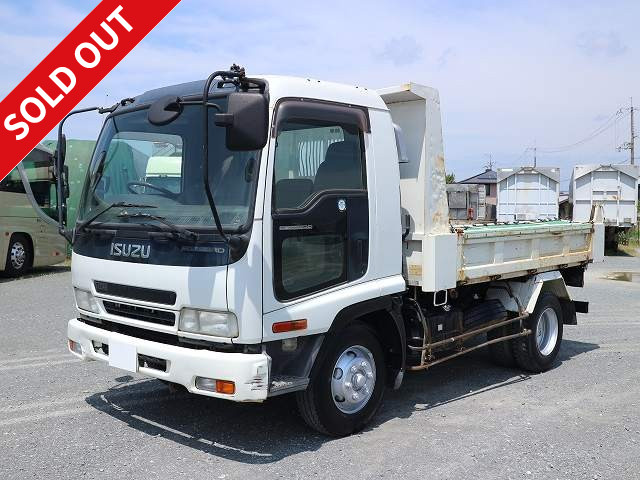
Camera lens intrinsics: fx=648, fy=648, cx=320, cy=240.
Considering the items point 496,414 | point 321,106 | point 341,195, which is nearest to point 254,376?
point 341,195

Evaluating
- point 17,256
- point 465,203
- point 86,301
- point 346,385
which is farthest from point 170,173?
point 17,256

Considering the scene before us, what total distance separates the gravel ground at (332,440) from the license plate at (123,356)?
590mm

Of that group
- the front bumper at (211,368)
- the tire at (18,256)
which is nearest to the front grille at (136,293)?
the front bumper at (211,368)

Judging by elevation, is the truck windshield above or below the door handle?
above

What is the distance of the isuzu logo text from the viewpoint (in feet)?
14.1

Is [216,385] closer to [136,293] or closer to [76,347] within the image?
[136,293]

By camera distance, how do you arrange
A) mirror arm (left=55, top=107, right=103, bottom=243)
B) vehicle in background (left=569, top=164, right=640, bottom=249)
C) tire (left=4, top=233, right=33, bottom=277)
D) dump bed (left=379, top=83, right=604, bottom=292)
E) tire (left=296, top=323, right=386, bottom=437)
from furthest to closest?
vehicle in background (left=569, top=164, right=640, bottom=249), tire (left=4, top=233, right=33, bottom=277), dump bed (left=379, top=83, right=604, bottom=292), mirror arm (left=55, top=107, right=103, bottom=243), tire (left=296, top=323, right=386, bottom=437)

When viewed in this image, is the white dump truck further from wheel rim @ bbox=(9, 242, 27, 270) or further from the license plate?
wheel rim @ bbox=(9, 242, 27, 270)

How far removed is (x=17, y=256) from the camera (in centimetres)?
1446

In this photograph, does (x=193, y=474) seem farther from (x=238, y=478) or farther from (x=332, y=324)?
(x=332, y=324)

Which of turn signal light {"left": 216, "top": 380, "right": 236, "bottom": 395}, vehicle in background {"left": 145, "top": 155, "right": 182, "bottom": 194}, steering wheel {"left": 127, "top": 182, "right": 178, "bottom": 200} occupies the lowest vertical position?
turn signal light {"left": 216, "top": 380, "right": 236, "bottom": 395}

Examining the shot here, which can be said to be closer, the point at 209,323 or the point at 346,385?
the point at 209,323

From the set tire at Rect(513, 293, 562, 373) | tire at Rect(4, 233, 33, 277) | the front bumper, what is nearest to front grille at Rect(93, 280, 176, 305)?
the front bumper

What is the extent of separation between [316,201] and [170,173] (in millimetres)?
1026
